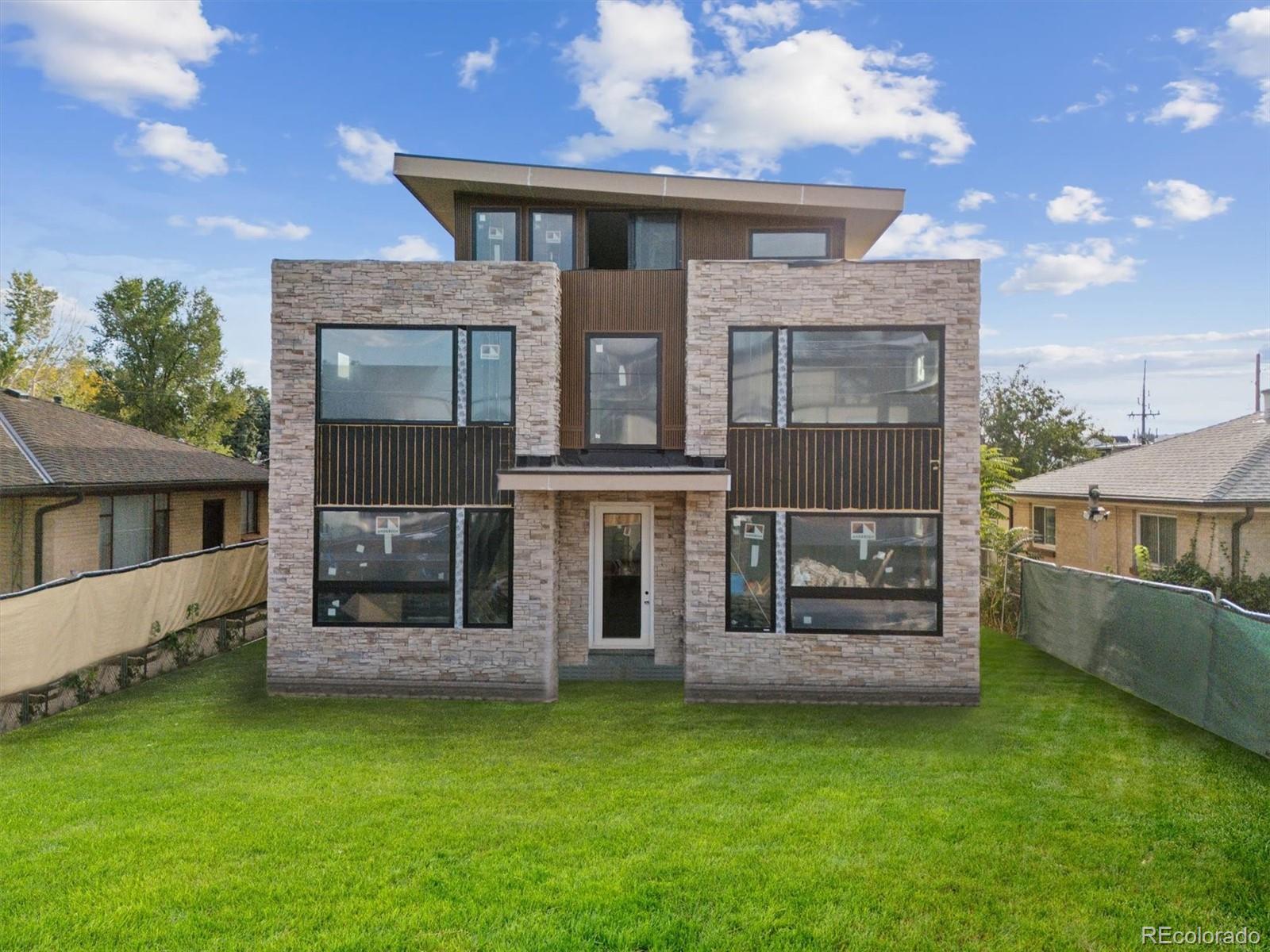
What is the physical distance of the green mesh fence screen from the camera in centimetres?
707

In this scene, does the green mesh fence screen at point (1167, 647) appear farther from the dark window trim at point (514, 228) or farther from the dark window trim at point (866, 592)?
the dark window trim at point (514, 228)

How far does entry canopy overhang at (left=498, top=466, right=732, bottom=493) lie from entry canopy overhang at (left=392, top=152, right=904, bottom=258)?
4.24 m

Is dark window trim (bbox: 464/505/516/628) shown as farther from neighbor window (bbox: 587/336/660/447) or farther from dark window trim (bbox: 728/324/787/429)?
dark window trim (bbox: 728/324/787/429)

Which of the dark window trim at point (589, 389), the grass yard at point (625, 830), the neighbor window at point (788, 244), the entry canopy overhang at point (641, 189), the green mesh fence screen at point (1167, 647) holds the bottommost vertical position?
the grass yard at point (625, 830)

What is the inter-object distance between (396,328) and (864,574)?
6.77 m

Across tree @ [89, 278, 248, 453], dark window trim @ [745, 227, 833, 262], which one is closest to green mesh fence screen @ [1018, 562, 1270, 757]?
dark window trim @ [745, 227, 833, 262]

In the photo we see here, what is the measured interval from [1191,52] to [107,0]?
15832mm

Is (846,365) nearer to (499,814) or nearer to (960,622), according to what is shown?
(960,622)

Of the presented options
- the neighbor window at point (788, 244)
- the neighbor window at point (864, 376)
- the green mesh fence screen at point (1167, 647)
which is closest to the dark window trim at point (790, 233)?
the neighbor window at point (788, 244)

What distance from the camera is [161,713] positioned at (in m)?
8.64

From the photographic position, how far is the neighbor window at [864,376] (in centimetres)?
915

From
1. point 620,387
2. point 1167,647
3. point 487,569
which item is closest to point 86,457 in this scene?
point 487,569

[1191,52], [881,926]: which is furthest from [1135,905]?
[1191,52]

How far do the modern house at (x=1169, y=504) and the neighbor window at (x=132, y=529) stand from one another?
769 inches
